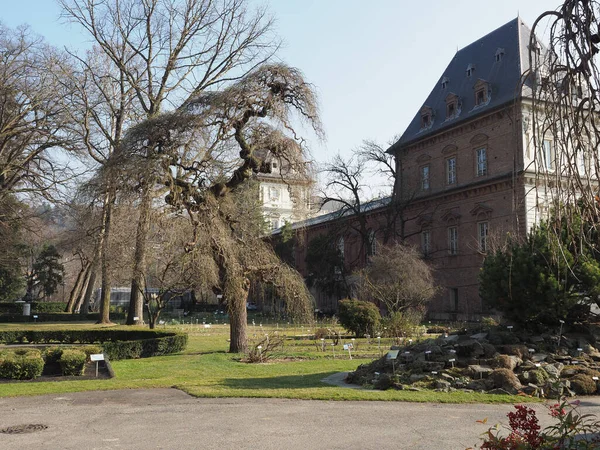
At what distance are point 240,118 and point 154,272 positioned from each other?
10.3m

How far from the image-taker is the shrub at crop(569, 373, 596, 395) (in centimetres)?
1180

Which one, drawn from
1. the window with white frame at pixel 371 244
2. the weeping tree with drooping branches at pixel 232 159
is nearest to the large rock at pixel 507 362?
the weeping tree with drooping branches at pixel 232 159

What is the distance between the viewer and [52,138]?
28.2 metres

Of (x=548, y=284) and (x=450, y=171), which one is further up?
(x=450, y=171)

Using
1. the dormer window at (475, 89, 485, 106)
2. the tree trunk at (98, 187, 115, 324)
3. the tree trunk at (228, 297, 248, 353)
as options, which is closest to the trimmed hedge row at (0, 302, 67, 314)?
the tree trunk at (98, 187, 115, 324)

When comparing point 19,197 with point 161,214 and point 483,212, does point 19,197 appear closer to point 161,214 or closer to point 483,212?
point 161,214

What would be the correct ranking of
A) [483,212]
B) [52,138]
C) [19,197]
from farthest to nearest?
[483,212], [19,197], [52,138]

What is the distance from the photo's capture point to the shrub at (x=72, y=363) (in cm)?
1443

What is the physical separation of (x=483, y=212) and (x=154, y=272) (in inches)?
869

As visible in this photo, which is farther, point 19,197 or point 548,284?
point 19,197

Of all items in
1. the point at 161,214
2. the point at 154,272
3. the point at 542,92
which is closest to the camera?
the point at 542,92

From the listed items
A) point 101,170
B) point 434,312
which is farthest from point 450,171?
point 101,170

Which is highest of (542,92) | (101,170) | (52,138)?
(52,138)

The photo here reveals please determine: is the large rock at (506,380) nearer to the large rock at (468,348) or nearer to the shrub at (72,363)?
the large rock at (468,348)
